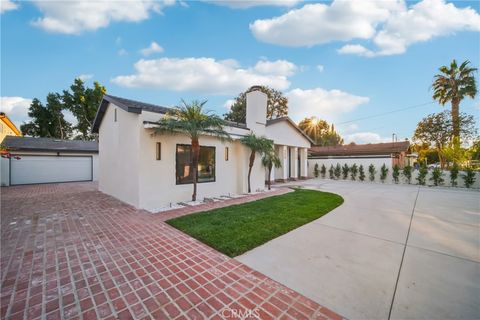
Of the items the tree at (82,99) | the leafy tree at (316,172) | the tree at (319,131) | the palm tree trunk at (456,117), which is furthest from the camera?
the tree at (319,131)

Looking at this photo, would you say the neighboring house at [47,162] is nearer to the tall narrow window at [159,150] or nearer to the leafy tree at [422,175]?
the tall narrow window at [159,150]

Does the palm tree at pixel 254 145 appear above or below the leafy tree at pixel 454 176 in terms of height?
above

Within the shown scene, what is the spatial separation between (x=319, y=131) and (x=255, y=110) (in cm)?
2682

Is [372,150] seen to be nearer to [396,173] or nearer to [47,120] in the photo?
[396,173]

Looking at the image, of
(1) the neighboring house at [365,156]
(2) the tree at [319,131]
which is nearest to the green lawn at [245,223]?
(1) the neighboring house at [365,156]

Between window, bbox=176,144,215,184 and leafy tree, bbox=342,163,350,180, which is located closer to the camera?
window, bbox=176,144,215,184

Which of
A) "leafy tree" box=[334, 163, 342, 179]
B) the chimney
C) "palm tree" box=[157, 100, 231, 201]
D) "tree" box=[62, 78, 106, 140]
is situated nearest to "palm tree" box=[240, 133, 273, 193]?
the chimney

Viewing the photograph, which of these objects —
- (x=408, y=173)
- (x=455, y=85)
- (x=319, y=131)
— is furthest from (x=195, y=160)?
(x=319, y=131)

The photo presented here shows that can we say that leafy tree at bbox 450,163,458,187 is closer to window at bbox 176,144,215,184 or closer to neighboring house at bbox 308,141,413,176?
neighboring house at bbox 308,141,413,176

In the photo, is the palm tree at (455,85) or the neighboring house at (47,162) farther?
the palm tree at (455,85)

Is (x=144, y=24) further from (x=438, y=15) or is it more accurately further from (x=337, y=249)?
(x=438, y=15)

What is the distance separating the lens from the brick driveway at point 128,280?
1.97 metres

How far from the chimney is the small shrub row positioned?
10762mm

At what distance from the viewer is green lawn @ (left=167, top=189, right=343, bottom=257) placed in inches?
142
